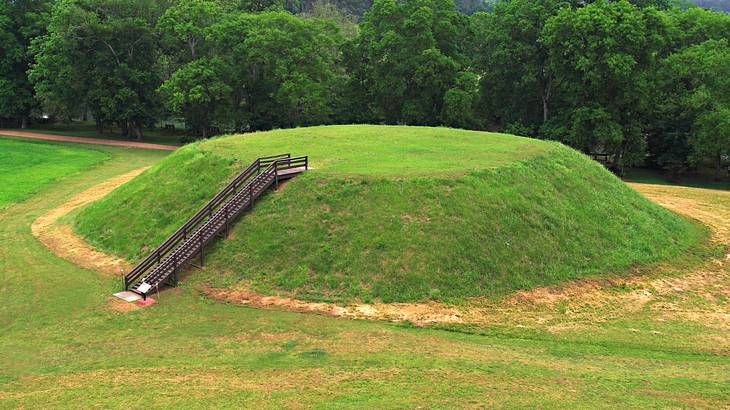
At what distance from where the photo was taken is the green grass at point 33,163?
4328cm

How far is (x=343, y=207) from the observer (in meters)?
26.1

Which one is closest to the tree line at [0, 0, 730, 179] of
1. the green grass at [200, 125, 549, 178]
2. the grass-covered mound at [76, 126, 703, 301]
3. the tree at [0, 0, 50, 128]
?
the tree at [0, 0, 50, 128]

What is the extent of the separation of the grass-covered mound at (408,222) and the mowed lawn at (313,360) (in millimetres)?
2893

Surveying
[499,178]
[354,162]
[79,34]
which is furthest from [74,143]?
[499,178]

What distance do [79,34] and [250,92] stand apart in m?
20.2

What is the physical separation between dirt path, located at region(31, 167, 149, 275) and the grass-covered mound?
0.76 metres

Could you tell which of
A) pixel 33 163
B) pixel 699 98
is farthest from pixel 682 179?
pixel 33 163

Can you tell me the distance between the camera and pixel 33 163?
53312 millimetres

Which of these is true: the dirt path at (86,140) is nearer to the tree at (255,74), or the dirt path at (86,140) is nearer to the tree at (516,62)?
the tree at (255,74)

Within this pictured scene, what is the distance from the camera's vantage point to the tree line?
5353cm

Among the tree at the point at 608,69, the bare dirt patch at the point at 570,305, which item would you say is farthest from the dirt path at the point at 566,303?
the tree at the point at 608,69

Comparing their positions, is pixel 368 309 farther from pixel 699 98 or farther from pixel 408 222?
pixel 699 98

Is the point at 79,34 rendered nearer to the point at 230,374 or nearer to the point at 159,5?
the point at 159,5

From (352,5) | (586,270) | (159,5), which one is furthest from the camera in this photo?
(352,5)
